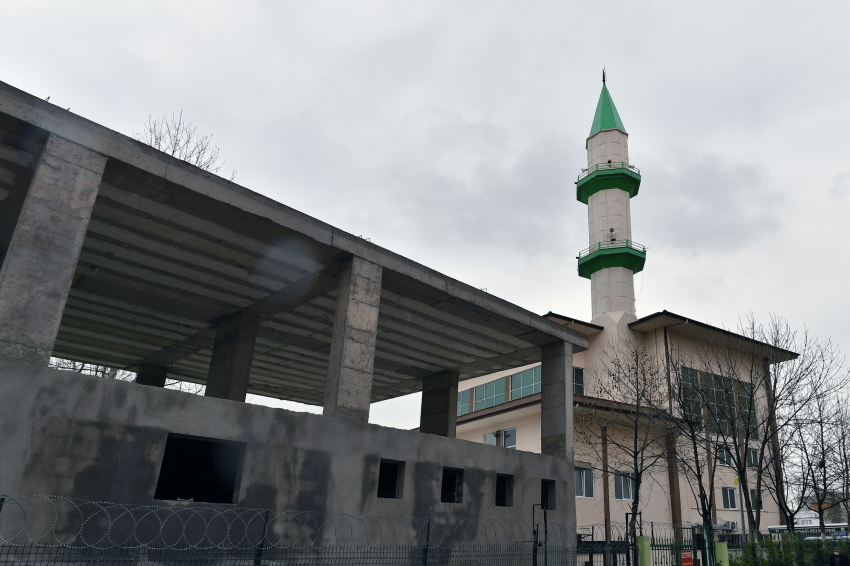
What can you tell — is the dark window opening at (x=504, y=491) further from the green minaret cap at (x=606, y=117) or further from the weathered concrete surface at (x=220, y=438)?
the green minaret cap at (x=606, y=117)

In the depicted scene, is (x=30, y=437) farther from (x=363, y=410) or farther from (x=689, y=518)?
(x=689, y=518)

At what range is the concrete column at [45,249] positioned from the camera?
1073cm

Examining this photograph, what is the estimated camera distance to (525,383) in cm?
3756

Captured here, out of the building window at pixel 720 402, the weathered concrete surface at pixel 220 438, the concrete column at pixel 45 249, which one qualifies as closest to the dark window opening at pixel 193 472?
the weathered concrete surface at pixel 220 438

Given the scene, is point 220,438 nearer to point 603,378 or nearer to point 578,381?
point 603,378

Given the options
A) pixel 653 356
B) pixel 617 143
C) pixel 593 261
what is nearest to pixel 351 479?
pixel 653 356

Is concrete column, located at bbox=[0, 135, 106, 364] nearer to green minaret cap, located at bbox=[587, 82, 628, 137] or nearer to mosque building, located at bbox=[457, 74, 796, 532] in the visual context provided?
mosque building, located at bbox=[457, 74, 796, 532]

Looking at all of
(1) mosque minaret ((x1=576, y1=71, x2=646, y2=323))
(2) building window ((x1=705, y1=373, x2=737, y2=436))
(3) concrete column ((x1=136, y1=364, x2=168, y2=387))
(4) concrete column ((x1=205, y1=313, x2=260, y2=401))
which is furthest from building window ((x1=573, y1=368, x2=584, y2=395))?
(3) concrete column ((x1=136, y1=364, x2=168, y2=387))

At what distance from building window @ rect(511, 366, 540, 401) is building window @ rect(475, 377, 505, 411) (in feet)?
3.77

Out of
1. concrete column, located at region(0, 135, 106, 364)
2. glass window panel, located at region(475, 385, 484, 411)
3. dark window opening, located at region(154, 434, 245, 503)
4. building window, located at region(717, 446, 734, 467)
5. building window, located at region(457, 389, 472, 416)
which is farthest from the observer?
building window, located at region(457, 389, 472, 416)

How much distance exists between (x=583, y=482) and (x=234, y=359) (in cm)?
1992

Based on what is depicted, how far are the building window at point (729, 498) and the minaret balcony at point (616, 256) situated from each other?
50.3 ft

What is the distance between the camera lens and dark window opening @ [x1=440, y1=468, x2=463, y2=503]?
56.7 ft

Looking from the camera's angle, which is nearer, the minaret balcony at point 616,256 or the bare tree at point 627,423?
the bare tree at point 627,423
